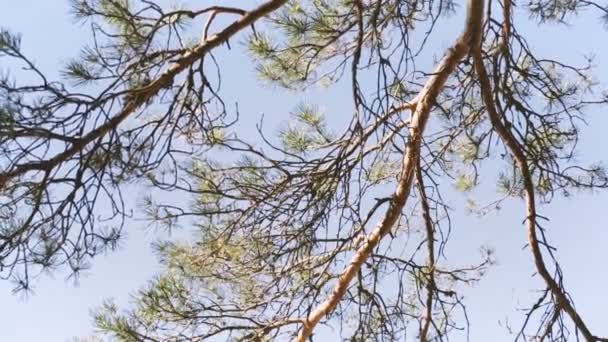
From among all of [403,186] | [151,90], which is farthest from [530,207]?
[151,90]

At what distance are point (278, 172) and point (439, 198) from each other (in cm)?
54

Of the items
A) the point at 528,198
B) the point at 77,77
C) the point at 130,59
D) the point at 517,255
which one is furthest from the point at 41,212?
the point at 517,255

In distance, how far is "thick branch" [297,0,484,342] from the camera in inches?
95.6

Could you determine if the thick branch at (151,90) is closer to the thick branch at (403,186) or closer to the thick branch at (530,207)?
the thick branch at (403,186)

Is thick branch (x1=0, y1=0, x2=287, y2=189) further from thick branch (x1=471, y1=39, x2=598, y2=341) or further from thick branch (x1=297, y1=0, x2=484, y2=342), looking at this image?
thick branch (x1=471, y1=39, x2=598, y2=341)

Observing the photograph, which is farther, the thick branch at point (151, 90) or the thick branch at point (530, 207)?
the thick branch at point (530, 207)

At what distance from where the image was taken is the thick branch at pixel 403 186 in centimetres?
243

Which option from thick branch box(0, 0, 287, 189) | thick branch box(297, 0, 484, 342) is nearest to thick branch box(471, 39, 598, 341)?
thick branch box(297, 0, 484, 342)

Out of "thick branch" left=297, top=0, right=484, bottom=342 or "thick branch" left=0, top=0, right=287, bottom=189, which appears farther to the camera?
"thick branch" left=297, top=0, right=484, bottom=342

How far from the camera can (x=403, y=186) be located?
252 centimetres

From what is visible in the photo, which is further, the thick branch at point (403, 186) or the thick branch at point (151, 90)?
the thick branch at point (403, 186)

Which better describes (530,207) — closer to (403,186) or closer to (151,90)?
(403,186)

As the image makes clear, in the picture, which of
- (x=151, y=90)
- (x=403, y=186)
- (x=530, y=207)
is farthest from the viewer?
(x=530, y=207)

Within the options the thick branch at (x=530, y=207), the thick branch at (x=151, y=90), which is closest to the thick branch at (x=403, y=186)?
the thick branch at (x=530, y=207)
